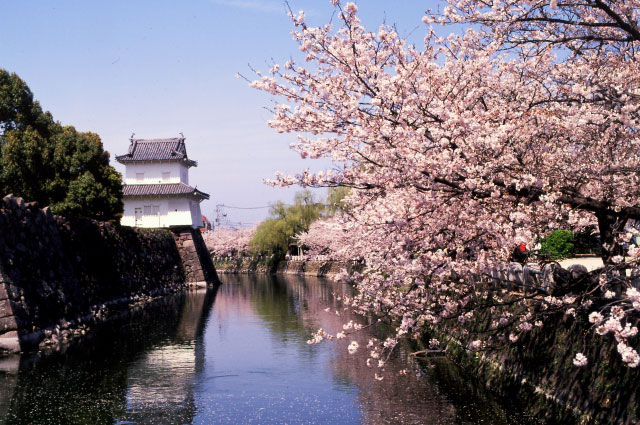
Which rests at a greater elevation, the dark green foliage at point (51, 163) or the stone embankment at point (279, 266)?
the dark green foliage at point (51, 163)

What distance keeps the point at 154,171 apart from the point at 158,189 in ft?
7.18

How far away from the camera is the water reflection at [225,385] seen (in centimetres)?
1022

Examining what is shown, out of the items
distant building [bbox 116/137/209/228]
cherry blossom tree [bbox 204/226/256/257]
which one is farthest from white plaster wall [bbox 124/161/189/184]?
cherry blossom tree [bbox 204/226/256/257]

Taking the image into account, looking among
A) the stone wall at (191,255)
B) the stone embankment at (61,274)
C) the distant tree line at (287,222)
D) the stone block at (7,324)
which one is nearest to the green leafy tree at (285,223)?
the distant tree line at (287,222)

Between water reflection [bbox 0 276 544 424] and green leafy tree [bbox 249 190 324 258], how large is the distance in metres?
41.1

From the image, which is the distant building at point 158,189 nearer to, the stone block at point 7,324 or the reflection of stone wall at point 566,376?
the stone block at point 7,324

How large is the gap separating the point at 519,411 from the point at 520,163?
449 centimetres

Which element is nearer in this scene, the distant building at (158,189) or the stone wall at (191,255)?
the stone wall at (191,255)

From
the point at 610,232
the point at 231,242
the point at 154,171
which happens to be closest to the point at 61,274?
the point at 610,232

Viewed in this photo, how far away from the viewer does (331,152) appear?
27.2ft

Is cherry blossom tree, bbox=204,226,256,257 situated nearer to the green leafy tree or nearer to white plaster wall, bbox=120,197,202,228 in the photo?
the green leafy tree

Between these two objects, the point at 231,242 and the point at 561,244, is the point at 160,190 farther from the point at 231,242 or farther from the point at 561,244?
the point at 231,242

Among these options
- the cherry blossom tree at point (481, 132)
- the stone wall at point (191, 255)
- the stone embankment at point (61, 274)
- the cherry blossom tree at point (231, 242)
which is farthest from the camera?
the cherry blossom tree at point (231, 242)

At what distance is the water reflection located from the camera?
10.2m
